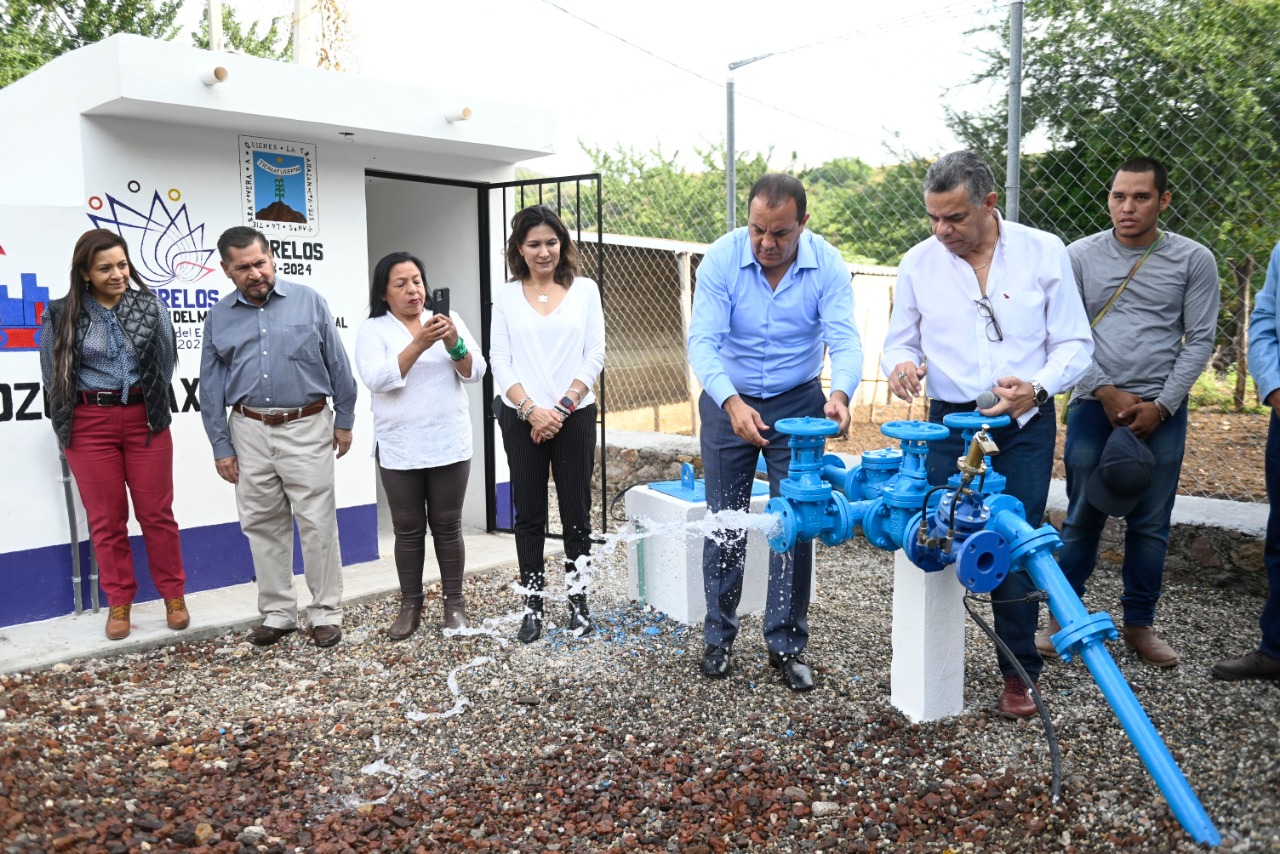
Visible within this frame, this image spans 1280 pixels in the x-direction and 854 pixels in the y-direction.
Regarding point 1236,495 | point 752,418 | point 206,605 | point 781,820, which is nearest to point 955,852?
point 781,820

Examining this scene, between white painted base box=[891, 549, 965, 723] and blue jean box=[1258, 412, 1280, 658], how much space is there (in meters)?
1.30

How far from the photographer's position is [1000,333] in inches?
124

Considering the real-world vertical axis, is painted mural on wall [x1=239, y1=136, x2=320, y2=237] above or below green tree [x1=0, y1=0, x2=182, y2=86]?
below

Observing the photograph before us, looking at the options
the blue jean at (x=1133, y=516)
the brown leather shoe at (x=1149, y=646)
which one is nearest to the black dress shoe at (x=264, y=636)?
the blue jean at (x=1133, y=516)

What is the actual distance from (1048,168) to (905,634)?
3.63 metres

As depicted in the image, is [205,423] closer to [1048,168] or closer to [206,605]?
[206,605]

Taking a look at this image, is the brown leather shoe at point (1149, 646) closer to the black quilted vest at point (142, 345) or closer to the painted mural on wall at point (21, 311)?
the black quilted vest at point (142, 345)

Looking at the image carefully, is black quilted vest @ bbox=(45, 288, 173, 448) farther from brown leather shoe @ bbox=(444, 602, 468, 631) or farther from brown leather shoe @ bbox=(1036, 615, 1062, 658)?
brown leather shoe @ bbox=(1036, 615, 1062, 658)

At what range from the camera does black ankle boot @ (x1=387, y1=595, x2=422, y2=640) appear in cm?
445

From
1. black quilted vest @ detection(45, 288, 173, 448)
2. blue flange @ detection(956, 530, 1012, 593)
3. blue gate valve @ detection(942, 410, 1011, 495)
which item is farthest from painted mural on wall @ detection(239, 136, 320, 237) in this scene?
blue flange @ detection(956, 530, 1012, 593)

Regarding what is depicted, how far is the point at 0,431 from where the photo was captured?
14.5 feet

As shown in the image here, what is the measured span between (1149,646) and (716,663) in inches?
71.0

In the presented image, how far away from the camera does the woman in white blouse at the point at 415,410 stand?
4.23m

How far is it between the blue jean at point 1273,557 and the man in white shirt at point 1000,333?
1.09m
